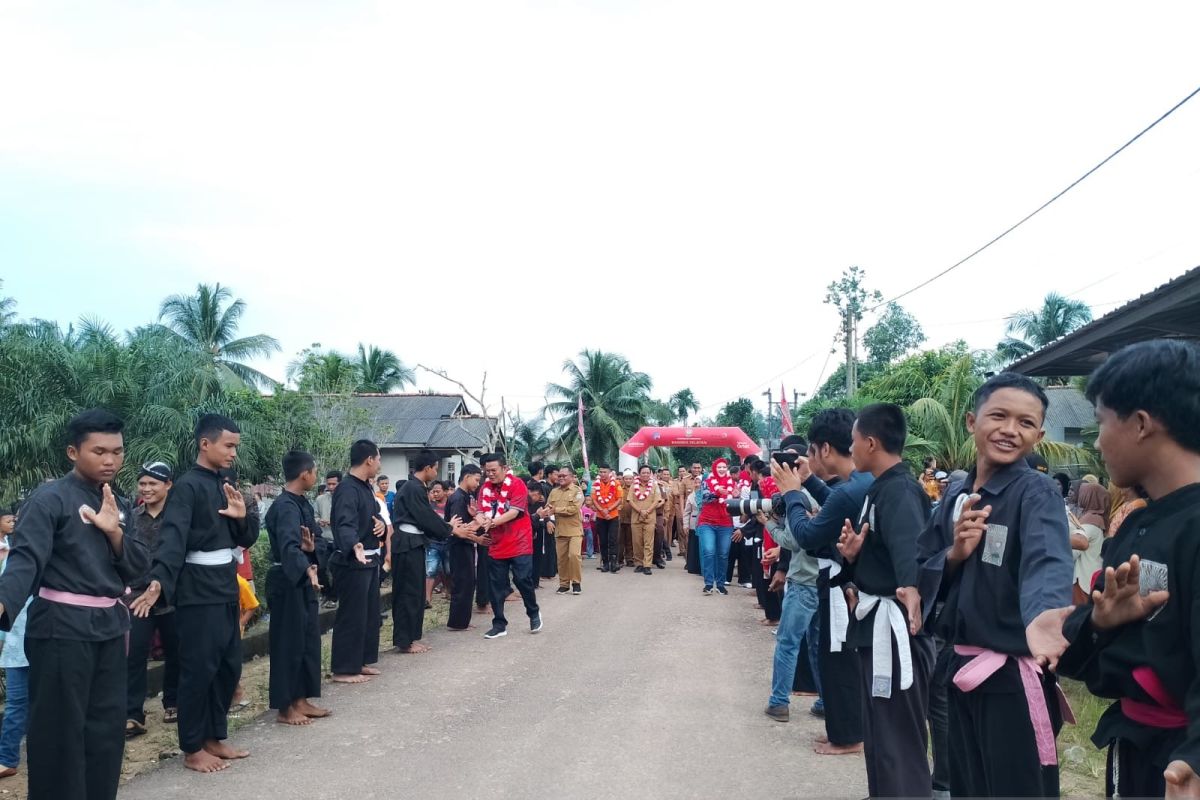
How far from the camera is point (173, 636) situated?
6.82 m

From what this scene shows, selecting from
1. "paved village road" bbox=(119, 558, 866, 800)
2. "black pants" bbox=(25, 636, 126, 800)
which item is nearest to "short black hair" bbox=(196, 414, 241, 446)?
"black pants" bbox=(25, 636, 126, 800)

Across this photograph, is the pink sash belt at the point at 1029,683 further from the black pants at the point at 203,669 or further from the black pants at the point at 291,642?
the black pants at the point at 291,642

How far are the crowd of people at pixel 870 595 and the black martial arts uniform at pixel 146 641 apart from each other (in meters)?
0.02

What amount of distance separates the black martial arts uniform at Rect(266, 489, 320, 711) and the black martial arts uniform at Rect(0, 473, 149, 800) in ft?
6.51

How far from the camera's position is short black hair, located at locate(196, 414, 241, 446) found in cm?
575

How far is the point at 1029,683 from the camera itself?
2984 millimetres

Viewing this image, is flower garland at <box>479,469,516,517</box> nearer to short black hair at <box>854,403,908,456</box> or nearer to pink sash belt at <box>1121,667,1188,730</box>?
short black hair at <box>854,403,908,456</box>

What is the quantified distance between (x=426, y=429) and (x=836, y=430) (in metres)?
33.1

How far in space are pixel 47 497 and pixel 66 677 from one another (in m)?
0.89

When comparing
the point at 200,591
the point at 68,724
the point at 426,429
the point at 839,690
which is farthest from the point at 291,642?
the point at 426,429

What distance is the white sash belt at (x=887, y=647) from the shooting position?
402cm

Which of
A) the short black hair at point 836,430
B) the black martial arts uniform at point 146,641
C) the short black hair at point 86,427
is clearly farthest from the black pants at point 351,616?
the short black hair at point 836,430

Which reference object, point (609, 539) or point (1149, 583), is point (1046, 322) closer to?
point (609, 539)

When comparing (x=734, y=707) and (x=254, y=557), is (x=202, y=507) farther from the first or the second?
(x=254, y=557)
